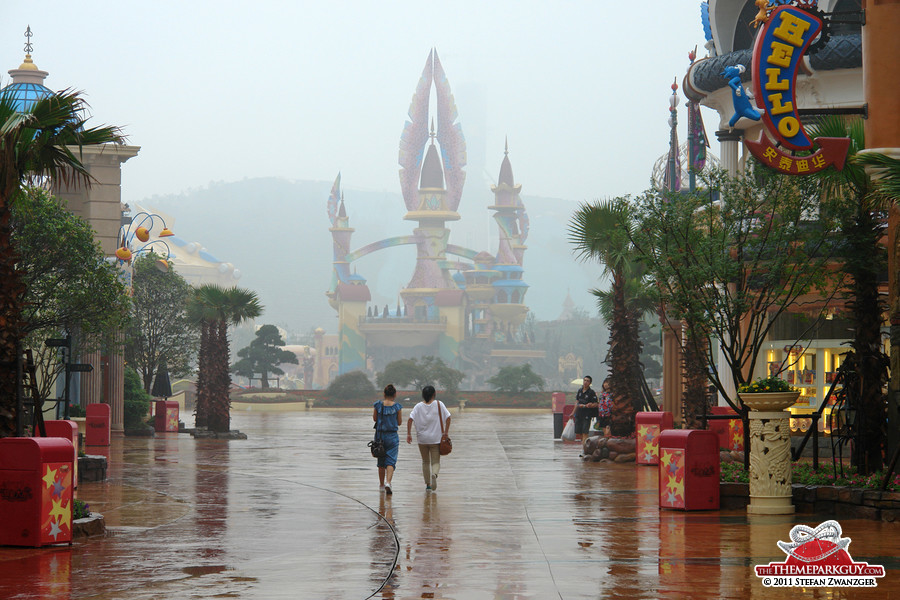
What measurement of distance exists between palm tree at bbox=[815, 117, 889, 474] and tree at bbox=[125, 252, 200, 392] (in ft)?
109

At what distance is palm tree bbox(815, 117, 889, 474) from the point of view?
14.6 metres

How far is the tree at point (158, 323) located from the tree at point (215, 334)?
664 centimetres

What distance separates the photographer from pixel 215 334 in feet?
128

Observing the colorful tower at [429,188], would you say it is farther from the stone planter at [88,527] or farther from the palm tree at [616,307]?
the stone planter at [88,527]

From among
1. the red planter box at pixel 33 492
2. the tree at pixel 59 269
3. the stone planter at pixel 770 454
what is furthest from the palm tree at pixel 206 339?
the red planter box at pixel 33 492

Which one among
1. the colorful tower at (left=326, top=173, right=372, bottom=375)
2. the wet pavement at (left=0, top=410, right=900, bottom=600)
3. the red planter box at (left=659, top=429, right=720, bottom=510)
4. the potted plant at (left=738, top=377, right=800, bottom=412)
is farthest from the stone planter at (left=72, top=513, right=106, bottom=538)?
the colorful tower at (left=326, top=173, right=372, bottom=375)

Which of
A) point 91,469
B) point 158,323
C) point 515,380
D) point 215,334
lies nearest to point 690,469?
point 91,469

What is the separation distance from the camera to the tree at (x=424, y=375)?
79125 mm

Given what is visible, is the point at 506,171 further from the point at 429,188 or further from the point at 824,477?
the point at 824,477

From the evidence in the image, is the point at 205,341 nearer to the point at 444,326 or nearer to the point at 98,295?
the point at 98,295

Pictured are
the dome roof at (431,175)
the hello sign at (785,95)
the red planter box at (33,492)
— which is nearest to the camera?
the red planter box at (33,492)

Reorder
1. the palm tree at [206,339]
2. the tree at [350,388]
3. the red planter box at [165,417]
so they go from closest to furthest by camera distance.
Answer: the palm tree at [206,339] < the red planter box at [165,417] < the tree at [350,388]

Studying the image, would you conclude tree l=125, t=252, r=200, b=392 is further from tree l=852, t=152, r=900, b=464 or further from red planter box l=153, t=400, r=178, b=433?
tree l=852, t=152, r=900, b=464

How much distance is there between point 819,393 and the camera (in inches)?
1066
